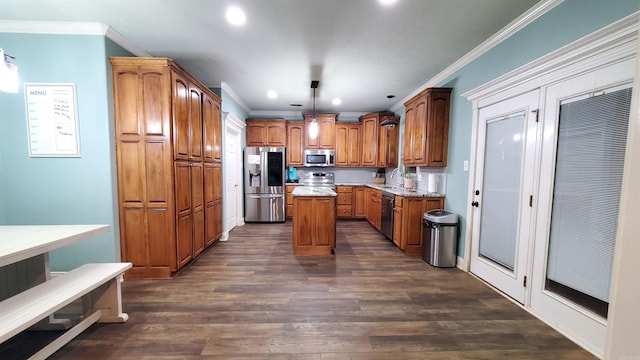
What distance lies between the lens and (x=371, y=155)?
18.3 feet

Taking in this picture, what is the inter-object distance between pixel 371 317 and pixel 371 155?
164 inches

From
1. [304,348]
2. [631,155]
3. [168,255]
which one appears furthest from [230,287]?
[631,155]

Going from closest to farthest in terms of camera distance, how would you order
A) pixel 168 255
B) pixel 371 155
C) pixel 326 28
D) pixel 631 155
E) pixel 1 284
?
pixel 631 155 < pixel 1 284 < pixel 326 28 < pixel 168 255 < pixel 371 155

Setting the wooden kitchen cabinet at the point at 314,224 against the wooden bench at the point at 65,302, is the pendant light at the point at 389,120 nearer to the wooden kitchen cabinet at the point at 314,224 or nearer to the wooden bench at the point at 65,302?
the wooden kitchen cabinet at the point at 314,224

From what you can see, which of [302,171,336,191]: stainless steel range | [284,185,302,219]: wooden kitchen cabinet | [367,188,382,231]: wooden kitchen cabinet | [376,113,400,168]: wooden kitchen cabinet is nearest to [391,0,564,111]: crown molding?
[376,113,400,168]: wooden kitchen cabinet

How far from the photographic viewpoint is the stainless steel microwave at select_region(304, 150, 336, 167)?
562 cm

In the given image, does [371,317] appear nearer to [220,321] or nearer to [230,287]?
[220,321]

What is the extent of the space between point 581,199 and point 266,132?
523 centimetres

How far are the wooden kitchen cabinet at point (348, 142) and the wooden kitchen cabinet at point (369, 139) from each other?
0.14 metres

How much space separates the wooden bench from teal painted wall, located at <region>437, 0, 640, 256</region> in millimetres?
3792

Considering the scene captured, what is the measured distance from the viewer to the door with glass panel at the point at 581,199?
153 cm

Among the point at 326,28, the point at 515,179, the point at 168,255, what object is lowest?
the point at 168,255

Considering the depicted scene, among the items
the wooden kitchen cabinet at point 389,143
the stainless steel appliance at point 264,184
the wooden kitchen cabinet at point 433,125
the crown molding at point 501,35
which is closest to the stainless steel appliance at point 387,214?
the wooden kitchen cabinet at point 433,125

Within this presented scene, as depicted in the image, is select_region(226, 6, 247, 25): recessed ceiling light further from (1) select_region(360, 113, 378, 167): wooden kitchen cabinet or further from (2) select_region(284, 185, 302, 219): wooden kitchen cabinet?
(1) select_region(360, 113, 378, 167): wooden kitchen cabinet
